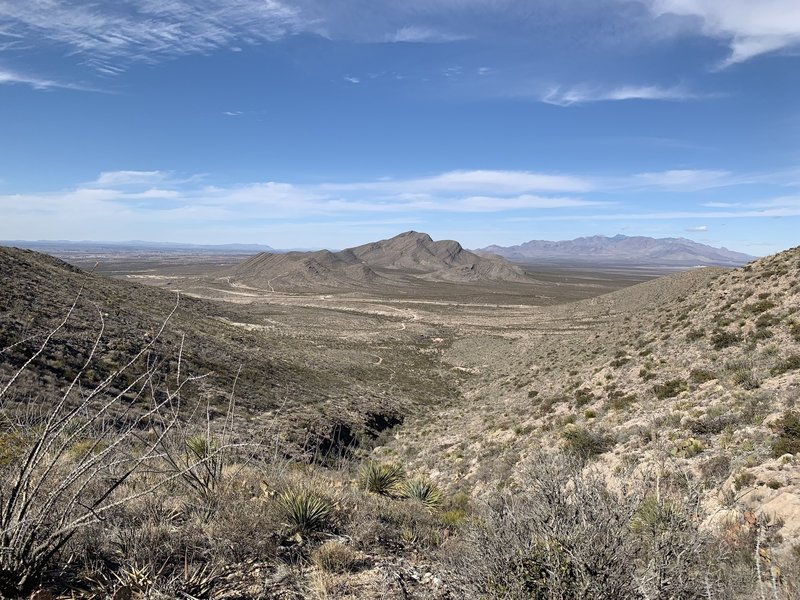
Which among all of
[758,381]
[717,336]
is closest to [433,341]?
[717,336]

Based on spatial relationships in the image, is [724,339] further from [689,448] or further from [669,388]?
[689,448]

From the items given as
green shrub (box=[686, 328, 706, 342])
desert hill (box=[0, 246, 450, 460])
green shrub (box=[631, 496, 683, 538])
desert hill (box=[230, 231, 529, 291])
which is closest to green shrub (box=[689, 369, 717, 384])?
green shrub (box=[686, 328, 706, 342])

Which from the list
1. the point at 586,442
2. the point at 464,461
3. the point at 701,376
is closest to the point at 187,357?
the point at 464,461

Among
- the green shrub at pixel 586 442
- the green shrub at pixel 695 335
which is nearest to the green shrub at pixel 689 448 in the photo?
the green shrub at pixel 586 442

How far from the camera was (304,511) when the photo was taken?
16.3 feet

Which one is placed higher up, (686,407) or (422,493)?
(686,407)

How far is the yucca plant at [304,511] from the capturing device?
16.2 feet

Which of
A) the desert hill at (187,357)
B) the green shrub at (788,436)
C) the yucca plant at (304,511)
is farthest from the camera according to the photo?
the desert hill at (187,357)

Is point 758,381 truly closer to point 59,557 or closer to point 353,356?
point 59,557

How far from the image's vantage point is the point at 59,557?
3617mm

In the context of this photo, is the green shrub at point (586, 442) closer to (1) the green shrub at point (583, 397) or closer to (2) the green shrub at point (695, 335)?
(1) the green shrub at point (583, 397)

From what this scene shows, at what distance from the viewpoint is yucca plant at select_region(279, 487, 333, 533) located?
16.2 ft

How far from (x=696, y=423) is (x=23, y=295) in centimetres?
2992

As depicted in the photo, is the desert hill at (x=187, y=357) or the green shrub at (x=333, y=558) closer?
the green shrub at (x=333, y=558)
